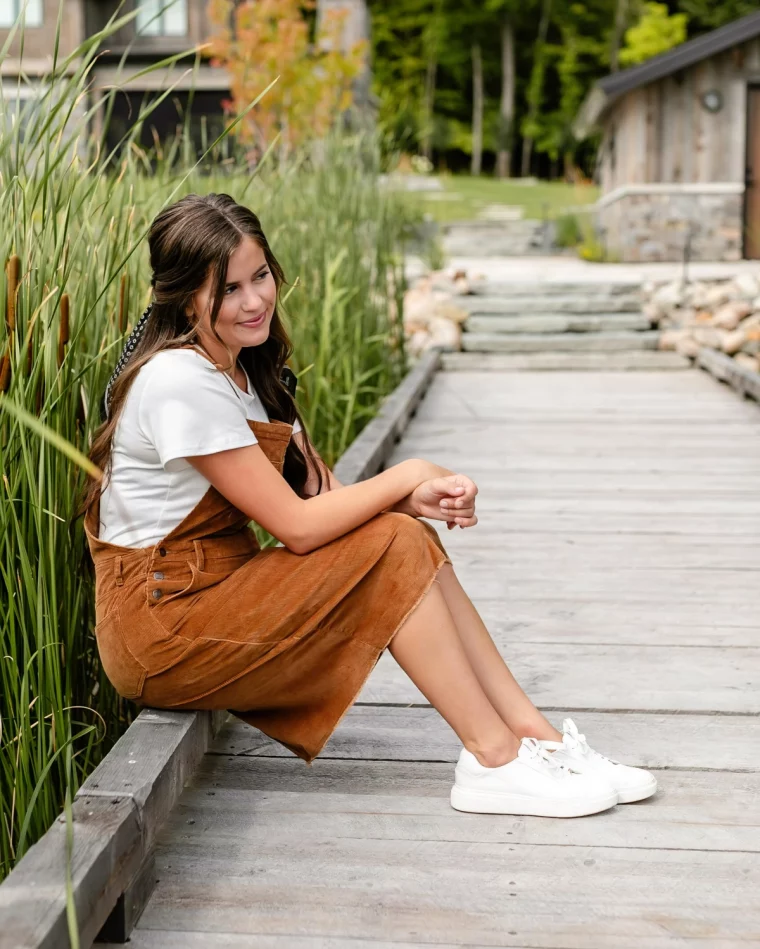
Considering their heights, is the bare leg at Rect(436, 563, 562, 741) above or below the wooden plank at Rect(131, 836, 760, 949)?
above

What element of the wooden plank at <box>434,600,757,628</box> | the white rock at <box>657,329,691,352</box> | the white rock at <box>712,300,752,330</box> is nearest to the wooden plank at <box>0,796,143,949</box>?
the wooden plank at <box>434,600,757,628</box>

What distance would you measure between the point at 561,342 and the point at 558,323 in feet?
1.30

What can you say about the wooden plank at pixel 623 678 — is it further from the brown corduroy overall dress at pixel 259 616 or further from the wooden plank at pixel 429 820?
the brown corduroy overall dress at pixel 259 616

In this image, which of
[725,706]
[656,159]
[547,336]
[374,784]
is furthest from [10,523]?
[656,159]

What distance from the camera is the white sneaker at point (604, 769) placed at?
6.00 ft

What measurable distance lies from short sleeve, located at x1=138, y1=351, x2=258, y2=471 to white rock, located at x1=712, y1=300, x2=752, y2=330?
728 cm

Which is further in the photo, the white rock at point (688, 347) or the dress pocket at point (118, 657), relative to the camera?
the white rock at point (688, 347)

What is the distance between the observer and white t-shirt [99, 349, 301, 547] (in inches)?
70.7

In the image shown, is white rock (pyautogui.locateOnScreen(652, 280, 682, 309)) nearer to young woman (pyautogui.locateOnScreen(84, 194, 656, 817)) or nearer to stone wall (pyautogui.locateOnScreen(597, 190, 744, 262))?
stone wall (pyautogui.locateOnScreen(597, 190, 744, 262))

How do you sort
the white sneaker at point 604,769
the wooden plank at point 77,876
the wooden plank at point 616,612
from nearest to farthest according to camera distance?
the wooden plank at point 77,876, the white sneaker at point 604,769, the wooden plank at point 616,612

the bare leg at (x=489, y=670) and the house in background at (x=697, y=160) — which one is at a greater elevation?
the house in background at (x=697, y=160)

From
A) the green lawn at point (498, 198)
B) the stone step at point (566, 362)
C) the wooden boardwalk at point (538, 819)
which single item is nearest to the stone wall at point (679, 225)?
the green lawn at point (498, 198)

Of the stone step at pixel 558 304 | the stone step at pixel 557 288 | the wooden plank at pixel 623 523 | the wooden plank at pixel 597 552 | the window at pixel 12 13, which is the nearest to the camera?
the wooden plank at pixel 597 552

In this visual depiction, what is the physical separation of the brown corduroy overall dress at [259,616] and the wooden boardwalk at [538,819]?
169 millimetres
